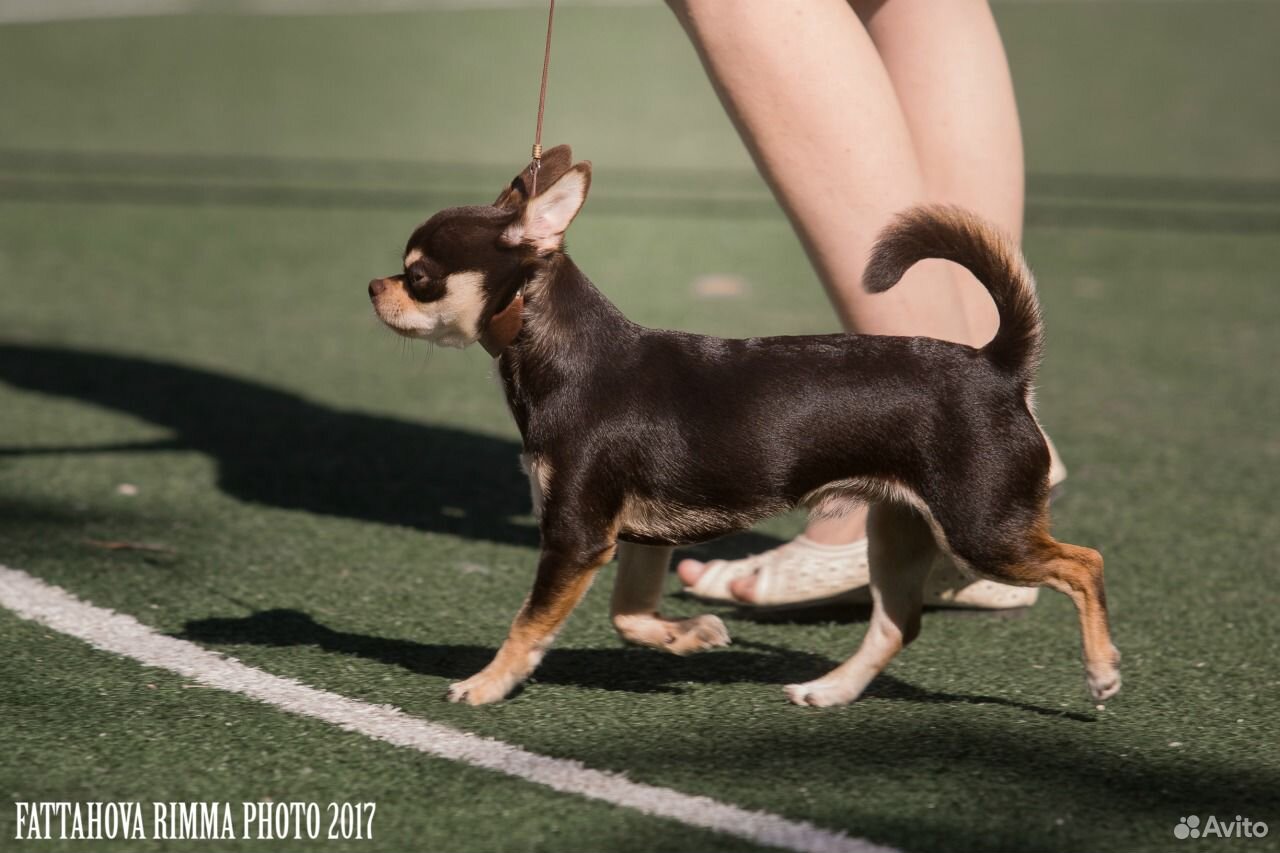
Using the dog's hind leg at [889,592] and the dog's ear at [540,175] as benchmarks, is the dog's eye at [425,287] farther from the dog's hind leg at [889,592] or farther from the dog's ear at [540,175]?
the dog's hind leg at [889,592]

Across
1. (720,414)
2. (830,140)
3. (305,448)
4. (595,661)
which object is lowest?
A: (305,448)

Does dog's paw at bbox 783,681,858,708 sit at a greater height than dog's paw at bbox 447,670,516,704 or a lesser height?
lesser

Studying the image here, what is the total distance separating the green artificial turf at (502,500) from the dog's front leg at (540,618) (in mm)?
58

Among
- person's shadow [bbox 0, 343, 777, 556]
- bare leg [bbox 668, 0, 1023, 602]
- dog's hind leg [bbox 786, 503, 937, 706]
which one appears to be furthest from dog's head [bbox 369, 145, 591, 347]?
person's shadow [bbox 0, 343, 777, 556]

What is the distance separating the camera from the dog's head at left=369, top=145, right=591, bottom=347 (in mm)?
2918

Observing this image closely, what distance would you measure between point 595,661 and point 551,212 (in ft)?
3.30

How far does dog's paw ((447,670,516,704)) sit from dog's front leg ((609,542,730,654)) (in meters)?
0.30

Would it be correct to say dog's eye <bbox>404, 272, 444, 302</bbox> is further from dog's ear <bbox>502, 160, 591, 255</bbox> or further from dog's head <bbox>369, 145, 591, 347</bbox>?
dog's ear <bbox>502, 160, 591, 255</bbox>

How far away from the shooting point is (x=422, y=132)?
12.8 metres

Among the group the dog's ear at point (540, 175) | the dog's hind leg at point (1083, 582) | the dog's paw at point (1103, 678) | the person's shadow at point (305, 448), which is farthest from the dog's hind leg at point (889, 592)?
the person's shadow at point (305, 448)

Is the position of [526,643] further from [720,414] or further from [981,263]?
[981,263]

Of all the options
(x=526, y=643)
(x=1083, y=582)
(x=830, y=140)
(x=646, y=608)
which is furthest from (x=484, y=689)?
(x=830, y=140)

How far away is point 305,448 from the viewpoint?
17.0ft

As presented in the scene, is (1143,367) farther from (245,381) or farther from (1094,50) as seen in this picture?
(1094,50)
